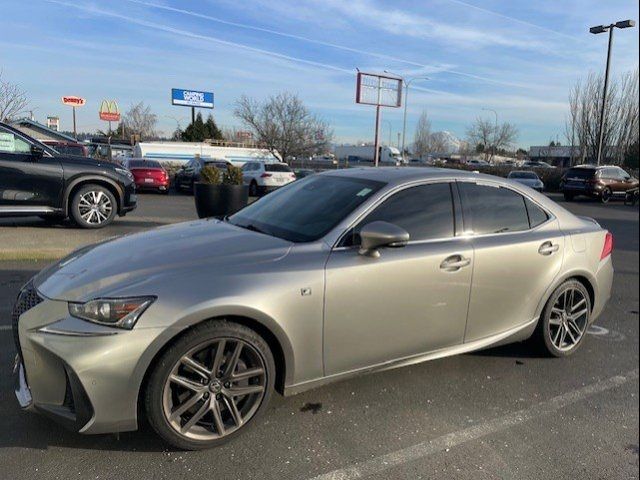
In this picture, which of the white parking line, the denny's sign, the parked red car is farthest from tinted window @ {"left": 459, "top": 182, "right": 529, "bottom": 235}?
the denny's sign

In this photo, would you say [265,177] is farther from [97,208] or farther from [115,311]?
[115,311]

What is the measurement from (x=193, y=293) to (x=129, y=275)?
14.7 inches

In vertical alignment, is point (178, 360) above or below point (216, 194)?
below

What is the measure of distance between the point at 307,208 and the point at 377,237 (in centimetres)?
77

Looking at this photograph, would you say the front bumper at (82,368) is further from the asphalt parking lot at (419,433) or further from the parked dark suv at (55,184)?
the parked dark suv at (55,184)

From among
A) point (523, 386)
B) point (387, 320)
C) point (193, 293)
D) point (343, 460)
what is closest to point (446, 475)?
point (343, 460)

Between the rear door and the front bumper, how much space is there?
2.16 m

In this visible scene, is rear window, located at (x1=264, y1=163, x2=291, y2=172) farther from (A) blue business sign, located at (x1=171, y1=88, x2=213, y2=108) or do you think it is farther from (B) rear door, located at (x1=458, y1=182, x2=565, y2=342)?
(A) blue business sign, located at (x1=171, y1=88, x2=213, y2=108)

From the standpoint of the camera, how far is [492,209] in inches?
150

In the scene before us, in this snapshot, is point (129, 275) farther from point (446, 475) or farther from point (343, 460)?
point (446, 475)

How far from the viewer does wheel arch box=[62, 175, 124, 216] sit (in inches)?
351

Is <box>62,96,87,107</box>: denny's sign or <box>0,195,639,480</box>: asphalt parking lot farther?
<box>62,96,87,107</box>: denny's sign

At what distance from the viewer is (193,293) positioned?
2.64m

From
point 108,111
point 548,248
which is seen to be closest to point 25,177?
point 548,248
